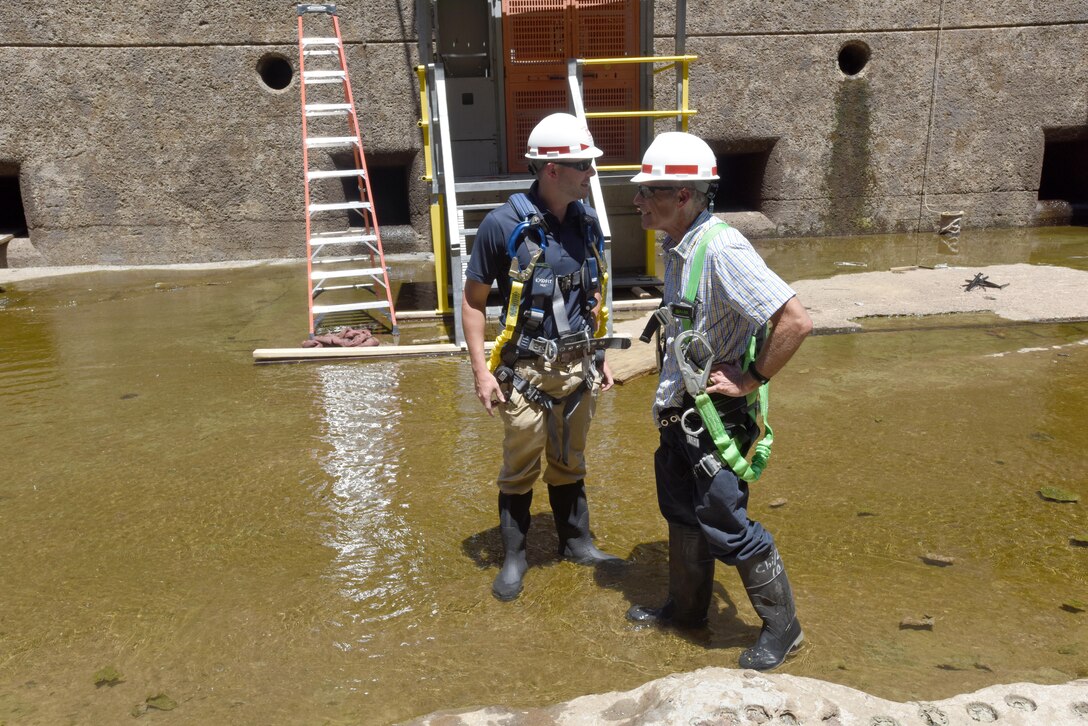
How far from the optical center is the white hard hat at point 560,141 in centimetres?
340

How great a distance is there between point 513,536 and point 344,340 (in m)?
3.62

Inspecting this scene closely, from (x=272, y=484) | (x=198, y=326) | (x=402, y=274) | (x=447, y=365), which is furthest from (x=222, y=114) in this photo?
(x=272, y=484)

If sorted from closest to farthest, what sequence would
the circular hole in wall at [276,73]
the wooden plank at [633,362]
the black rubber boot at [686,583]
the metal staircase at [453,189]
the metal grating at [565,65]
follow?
1. the black rubber boot at [686,583]
2. the wooden plank at [633,362]
3. the metal staircase at [453,189]
4. the metal grating at [565,65]
5. the circular hole in wall at [276,73]

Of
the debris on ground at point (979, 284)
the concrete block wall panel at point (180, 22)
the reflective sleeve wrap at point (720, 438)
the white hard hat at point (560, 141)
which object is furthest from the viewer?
the concrete block wall panel at point (180, 22)

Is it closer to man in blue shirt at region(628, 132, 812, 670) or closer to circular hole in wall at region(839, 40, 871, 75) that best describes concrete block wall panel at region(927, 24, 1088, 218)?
circular hole in wall at region(839, 40, 871, 75)

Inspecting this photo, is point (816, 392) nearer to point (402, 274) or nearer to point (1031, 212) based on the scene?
point (402, 274)

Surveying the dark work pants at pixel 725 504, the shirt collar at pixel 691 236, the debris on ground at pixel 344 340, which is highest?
the shirt collar at pixel 691 236

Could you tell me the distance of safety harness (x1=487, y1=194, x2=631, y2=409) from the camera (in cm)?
347

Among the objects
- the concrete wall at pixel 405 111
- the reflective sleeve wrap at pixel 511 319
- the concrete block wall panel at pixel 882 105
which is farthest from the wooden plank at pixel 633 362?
the concrete block wall panel at pixel 882 105

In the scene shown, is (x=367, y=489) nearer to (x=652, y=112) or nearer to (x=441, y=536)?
(x=441, y=536)

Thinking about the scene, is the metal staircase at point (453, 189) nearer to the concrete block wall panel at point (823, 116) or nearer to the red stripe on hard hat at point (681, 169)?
the red stripe on hard hat at point (681, 169)

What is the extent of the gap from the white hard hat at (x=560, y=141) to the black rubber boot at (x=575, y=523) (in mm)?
1366

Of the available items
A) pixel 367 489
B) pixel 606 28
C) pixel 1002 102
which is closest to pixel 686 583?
pixel 367 489

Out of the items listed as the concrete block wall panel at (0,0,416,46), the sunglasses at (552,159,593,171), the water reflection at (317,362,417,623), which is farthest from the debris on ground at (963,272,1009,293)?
the concrete block wall panel at (0,0,416,46)
